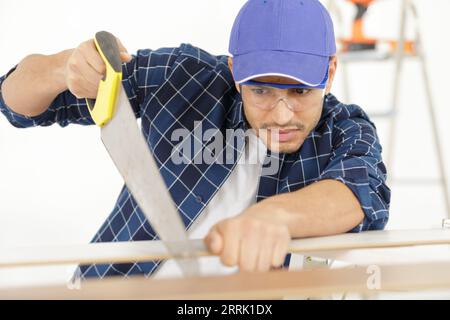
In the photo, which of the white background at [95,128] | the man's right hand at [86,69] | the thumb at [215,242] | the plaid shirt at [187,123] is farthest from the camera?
the white background at [95,128]

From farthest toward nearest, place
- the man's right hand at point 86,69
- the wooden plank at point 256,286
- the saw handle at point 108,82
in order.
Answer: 1. the man's right hand at point 86,69
2. the saw handle at point 108,82
3. the wooden plank at point 256,286

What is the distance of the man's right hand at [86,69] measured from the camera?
129 cm

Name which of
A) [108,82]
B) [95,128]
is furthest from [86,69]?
[95,128]

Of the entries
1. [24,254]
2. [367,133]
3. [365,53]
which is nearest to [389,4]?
[365,53]

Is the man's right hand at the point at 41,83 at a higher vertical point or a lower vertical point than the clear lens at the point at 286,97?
higher

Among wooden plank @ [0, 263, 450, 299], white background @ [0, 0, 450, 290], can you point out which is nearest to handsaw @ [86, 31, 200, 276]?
wooden plank @ [0, 263, 450, 299]

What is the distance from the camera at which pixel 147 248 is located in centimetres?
101

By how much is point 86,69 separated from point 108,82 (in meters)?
0.14

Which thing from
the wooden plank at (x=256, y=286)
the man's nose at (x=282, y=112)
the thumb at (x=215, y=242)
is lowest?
the thumb at (x=215, y=242)

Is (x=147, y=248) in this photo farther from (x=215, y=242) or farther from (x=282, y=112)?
(x=282, y=112)

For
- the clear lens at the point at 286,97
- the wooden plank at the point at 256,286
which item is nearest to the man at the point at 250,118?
the clear lens at the point at 286,97

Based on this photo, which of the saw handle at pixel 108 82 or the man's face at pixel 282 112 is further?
the man's face at pixel 282 112

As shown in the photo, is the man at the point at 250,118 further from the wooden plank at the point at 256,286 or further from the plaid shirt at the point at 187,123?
the wooden plank at the point at 256,286
